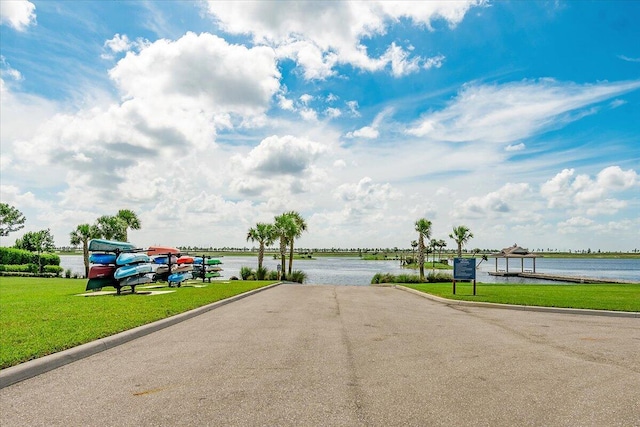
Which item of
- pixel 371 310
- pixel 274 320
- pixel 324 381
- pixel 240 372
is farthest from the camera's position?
pixel 371 310

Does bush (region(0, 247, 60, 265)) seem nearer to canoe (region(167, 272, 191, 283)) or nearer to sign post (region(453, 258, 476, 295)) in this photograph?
canoe (region(167, 272, 191, 283))

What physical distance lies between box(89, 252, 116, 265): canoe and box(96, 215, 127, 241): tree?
3977 centimetres

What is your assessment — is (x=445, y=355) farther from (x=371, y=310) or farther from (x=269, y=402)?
(x=371, y=310)

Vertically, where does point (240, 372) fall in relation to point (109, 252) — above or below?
below

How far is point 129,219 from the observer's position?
56969mm

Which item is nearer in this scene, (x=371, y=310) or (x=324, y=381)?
(x=324, y=381)

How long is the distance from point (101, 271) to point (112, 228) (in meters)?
43.3

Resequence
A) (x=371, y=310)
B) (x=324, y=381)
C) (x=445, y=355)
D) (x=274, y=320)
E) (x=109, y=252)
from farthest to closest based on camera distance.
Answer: (x=109, y=252), (x=371, y=310), (x=274, y=320), (x=445, y=355), (x=324, y=381)

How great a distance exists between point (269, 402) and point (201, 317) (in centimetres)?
804

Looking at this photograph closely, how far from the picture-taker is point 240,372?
6324 mm

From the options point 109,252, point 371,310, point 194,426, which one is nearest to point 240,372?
point 194,426

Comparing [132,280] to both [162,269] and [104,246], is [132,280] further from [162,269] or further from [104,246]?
[162,269]

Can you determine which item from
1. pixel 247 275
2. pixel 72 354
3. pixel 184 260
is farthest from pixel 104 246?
pixel 247 275

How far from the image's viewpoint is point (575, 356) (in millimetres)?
7625
